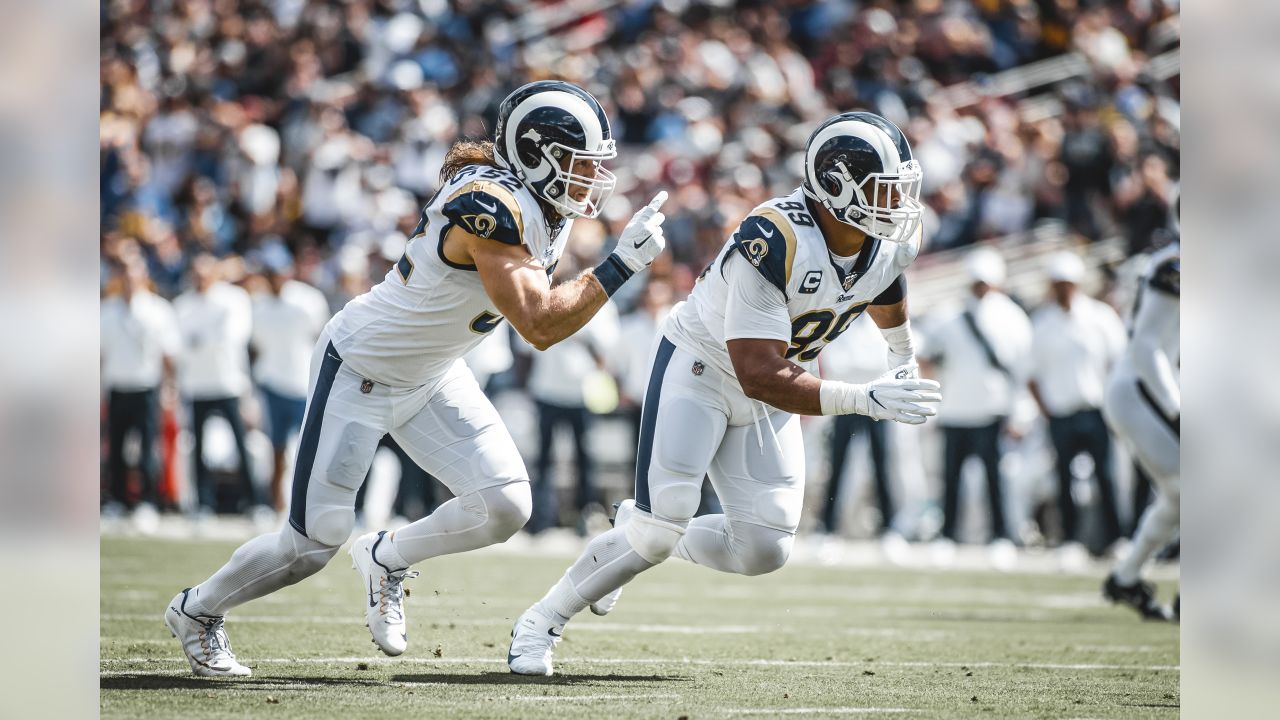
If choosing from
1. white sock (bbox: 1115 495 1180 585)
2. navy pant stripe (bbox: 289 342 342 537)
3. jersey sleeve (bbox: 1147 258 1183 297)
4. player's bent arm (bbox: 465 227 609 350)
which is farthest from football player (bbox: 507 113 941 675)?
white sock (bbox: 1115 495 1180 585)

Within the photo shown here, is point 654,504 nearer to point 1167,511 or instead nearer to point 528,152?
point 528,152

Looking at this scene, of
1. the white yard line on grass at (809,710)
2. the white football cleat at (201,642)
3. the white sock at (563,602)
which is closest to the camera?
the white yard line on grass at (809,710)

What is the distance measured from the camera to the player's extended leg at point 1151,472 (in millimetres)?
7688

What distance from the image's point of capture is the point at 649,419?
537cm

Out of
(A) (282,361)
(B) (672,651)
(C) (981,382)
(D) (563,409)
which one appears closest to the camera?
(B) (672,651)

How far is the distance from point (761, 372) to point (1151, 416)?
139 inches

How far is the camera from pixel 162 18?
1692cm

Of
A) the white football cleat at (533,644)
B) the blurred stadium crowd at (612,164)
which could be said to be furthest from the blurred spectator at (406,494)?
the white football cleat at (533,644)

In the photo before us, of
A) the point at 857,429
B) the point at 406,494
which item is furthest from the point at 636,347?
the point at 406,494

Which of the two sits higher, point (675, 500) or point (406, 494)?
point (406, 494)

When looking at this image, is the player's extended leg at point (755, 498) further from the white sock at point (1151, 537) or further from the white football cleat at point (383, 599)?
the white sock at point (1151, 537)

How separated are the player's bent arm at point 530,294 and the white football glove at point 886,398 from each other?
80cm

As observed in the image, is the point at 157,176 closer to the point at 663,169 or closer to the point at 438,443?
the point at 663,169
